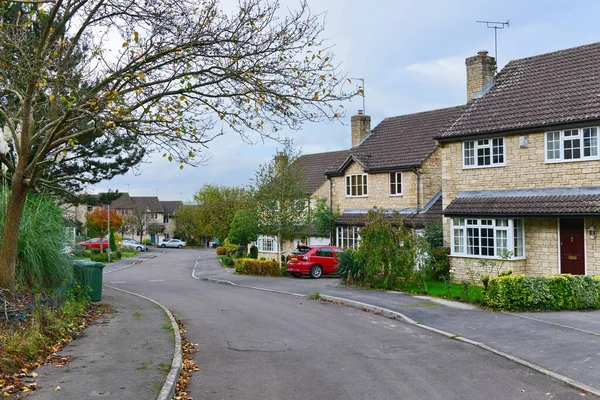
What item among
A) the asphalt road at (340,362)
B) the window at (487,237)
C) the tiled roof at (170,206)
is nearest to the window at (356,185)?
the window at (487,237)

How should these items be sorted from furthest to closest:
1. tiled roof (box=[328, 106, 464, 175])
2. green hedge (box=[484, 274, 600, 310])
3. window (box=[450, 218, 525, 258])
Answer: tiled roof (box=[328, 106, 464, 175]), window (box=[450, 218, 525, 258]), green hedge (box=[484, 274, 600, 310])

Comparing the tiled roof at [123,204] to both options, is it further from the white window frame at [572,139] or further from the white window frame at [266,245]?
the white window frame at [572,139]

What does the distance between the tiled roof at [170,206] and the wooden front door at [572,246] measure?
3439 inches

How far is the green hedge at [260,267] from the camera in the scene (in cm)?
3020

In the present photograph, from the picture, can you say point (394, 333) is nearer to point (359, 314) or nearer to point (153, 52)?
point (359, 314)

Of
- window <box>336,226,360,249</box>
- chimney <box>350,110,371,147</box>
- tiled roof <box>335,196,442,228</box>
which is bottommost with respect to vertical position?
window <box>336,226,360,249</box>

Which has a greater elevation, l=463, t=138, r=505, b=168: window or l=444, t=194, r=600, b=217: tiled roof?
l=463, t=138, r=505, b=168: window

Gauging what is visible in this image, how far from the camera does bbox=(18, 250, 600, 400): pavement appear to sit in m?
7.58

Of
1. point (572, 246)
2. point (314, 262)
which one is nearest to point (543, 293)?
point (572, 246)

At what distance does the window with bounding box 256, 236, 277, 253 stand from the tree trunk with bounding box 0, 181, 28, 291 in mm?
28884

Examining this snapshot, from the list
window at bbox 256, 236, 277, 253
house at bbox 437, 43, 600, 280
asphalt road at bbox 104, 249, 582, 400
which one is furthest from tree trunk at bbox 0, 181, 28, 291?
window at bbox 256, 236, 277, 253

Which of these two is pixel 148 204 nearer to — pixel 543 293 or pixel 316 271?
pixel 316 271

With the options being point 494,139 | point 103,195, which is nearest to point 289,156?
point 103,195

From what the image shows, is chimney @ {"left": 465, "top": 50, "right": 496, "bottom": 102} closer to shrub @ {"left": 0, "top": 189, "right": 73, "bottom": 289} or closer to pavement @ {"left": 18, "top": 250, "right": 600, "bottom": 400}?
pavement @ {"left": 18, "top": 250, "right": 600, "bottom": 400}
